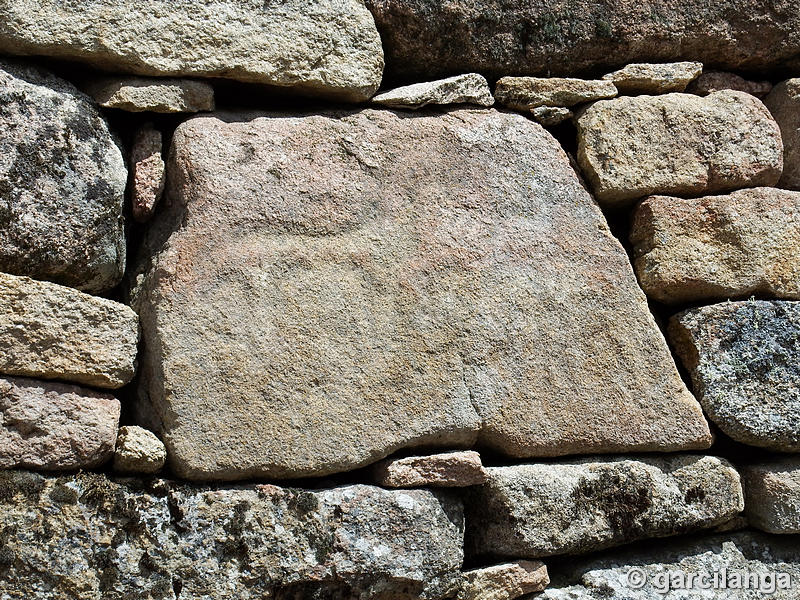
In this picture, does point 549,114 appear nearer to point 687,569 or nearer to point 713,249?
point 713,249

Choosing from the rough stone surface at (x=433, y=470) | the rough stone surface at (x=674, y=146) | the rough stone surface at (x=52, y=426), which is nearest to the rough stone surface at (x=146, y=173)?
the rough stone surface at (x=52, y=426)

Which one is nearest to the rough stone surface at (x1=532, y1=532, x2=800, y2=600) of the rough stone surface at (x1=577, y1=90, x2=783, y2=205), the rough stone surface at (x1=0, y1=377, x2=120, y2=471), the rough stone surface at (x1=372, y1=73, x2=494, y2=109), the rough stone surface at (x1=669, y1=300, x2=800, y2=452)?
the rough stone surface at (x1=669, y1=300, x2=800, y2=452)

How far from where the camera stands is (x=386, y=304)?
2.18 m

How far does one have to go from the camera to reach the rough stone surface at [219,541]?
182 cm

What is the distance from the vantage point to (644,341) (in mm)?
2393

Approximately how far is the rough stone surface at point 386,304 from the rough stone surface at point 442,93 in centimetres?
4

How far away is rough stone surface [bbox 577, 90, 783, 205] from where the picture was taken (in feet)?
8.20

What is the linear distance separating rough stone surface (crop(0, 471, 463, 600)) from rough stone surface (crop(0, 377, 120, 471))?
34 millimetres

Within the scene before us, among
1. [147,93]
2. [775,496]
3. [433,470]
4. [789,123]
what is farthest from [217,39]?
[775,496]

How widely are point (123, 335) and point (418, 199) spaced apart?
774mm

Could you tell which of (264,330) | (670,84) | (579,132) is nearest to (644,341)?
(579,132)

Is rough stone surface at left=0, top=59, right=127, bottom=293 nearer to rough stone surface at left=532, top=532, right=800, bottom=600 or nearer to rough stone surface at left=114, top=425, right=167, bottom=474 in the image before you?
rough stone surface at left=114, top=425, right=167, bottom=474

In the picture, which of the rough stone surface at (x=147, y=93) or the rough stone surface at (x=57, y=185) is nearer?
the rough stone surface at (x=57, y=185)

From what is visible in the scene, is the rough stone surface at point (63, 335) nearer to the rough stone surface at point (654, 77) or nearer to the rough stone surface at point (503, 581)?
the rough stone surface at point (503, 581)
